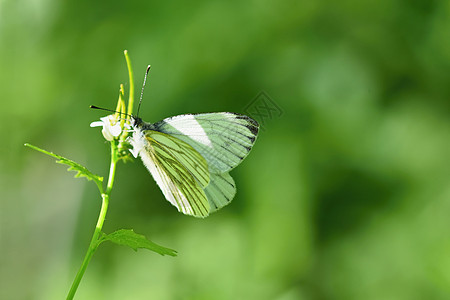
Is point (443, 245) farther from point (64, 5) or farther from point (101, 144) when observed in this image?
point (64, 5)

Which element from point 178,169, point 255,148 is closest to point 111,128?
point 178,169

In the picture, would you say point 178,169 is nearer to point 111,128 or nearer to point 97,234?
point 111,128

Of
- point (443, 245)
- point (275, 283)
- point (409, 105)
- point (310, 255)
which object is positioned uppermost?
point (409, 105)

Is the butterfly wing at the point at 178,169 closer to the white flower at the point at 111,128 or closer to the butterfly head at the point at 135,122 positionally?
the butterfly head at the point at 135,122

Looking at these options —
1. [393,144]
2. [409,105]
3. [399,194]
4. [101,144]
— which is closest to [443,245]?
[399,194]

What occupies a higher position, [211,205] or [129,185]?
[211,205]

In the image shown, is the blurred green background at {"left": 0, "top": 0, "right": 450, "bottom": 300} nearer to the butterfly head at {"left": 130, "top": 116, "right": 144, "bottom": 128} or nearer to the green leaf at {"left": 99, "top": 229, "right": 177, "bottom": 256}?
the butterfly head at {"left": 130, "top": 116, "right": 144, "bottom": 128}

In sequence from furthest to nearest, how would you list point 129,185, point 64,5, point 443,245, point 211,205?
Answer: 1. point 64,5
2. point 129,185
3. point 443,245
4. point 211,205
